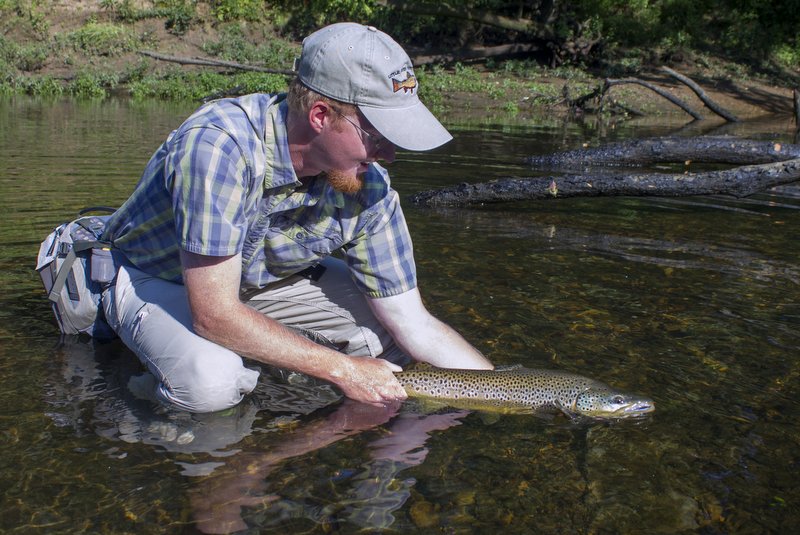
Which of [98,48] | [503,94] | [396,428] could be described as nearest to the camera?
[396,428]

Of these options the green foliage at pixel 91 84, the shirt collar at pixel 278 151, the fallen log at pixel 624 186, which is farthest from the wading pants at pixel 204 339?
the green foliage at pixel 91 84

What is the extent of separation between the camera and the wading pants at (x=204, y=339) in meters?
3.87

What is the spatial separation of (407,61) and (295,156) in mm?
650

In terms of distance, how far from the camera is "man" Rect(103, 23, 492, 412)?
3.53 metres

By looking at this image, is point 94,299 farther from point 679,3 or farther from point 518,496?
point 679,3

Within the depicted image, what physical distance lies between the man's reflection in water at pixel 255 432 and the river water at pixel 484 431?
0.4 inches

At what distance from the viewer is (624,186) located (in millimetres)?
8977

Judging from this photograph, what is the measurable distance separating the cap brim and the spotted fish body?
3.92 feet

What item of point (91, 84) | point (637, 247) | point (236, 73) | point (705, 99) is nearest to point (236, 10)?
point (236, 73)

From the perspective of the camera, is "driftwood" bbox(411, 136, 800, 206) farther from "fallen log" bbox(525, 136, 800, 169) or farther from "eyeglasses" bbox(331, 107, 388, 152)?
"eyeglasses" bbox(331, 107, 388, 152)

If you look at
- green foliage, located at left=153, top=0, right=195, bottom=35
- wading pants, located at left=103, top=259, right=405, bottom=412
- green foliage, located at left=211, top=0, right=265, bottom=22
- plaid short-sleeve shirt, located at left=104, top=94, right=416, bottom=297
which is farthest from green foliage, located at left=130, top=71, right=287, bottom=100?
plaid short-sleeve shirt, located at left=104, top=94, right=416, bottom=297

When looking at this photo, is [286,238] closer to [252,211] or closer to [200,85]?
[252,211]

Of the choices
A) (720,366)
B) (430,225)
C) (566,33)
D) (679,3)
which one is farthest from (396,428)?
(679,3)

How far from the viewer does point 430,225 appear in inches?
340
